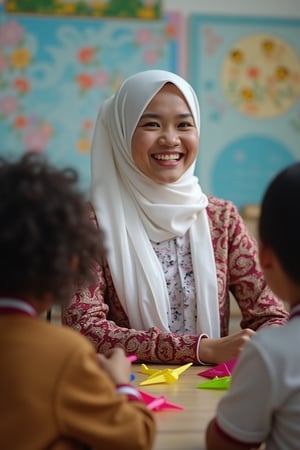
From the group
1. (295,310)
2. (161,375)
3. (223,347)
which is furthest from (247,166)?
(295,310)

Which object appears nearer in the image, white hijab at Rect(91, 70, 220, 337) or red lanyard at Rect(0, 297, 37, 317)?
red lanyard at Rect(0, 297, 37, 317)

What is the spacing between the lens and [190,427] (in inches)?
45.0

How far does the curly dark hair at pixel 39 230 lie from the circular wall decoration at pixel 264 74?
3457 millimetres

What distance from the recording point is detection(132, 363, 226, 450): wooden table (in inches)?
42.3

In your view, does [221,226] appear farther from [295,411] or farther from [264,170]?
[264,170]

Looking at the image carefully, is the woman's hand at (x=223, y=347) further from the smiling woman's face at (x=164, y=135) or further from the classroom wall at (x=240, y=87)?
the classroom wall at (x=240, y=87)

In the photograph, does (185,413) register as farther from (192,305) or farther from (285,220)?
(192,305)

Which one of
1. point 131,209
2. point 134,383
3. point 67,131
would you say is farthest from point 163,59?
point 134,383

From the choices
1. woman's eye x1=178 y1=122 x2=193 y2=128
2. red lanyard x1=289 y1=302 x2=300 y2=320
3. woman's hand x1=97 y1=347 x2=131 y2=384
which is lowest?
woman's hand x1=97 y1=347 x2=131 y2=384

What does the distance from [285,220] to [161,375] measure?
580mm

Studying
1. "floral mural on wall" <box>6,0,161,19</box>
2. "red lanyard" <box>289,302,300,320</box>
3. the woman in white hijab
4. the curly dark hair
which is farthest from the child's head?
"floral mural on wall" <box>6,0,161,19</box>

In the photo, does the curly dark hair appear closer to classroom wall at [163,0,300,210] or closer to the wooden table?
the wooden table

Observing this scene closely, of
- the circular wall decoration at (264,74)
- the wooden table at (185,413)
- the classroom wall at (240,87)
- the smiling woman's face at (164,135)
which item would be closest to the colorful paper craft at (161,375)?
the wooden table at (185,413)

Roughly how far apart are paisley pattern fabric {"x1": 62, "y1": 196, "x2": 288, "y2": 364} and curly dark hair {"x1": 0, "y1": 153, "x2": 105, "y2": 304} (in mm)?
743
